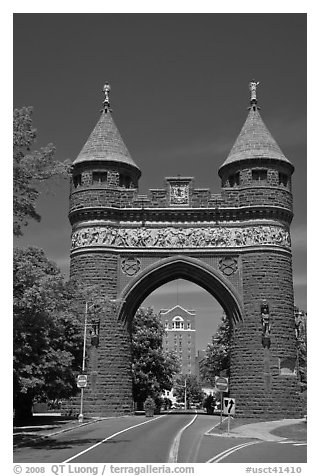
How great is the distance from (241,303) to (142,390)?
21.3 m

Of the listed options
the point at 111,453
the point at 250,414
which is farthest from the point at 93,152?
the point at 111,453

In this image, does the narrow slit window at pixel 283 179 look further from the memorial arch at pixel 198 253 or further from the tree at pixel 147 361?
the tree at pixel 147 361

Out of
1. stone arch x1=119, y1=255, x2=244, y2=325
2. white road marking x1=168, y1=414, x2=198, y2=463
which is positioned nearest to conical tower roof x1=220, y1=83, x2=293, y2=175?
stone arch x1=119, y1=255, x2=244, y2=325

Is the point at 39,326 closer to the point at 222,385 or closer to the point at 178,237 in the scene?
the point at 222,385

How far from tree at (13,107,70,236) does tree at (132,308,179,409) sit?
130 feet

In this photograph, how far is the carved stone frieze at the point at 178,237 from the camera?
1618 inches

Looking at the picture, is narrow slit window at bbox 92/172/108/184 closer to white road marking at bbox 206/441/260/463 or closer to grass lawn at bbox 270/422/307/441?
grass lawn at bbox 270/422/307/441

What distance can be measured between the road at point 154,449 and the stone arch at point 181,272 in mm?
15703

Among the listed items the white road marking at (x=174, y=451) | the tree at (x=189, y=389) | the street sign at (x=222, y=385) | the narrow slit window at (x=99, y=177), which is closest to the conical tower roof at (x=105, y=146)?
the narrow slit window at (x=99, y=177)

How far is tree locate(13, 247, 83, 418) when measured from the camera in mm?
19219

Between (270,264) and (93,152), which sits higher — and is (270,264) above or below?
below
